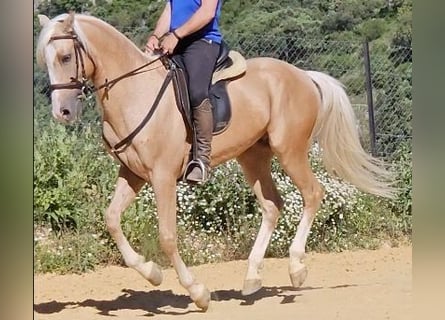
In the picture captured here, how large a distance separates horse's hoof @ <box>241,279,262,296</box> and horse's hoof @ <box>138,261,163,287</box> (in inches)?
21.2

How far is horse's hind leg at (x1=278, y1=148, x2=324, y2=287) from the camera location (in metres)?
5.19

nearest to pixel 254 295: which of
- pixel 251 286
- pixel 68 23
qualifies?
pixel 251 286

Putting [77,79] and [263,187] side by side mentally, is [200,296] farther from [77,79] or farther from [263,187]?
[77,79]

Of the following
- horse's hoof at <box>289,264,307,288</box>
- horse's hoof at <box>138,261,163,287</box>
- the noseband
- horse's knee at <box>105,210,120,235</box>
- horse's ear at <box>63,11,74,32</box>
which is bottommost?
horse's hoof at <box>289,264,307,288</box>

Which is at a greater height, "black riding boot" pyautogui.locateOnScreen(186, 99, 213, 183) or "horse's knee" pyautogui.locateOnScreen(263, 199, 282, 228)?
"black riding boot" pyautogui.locateOnScreen(186, 99, 213, 183)

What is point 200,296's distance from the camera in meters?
4.93

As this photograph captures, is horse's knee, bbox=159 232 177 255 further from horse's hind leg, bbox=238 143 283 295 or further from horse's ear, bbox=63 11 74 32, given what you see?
horse's ear, bbox=63 11 74 32

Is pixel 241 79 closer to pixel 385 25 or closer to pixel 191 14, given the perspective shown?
pixel 191 14

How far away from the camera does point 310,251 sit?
5570 mm

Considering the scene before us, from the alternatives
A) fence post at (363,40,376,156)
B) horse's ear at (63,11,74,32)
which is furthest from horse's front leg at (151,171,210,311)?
fence post at (363,40,376,156)

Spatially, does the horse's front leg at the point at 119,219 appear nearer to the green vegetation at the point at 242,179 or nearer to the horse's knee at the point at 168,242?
the horse's knee at the point at 168,242

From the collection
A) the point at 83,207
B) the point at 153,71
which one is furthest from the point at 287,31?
the point at 83,207

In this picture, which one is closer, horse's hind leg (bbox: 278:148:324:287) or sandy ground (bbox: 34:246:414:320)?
sandy ground (bbox: 34:246:414:320)

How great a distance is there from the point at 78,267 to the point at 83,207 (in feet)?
1.15
